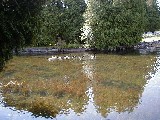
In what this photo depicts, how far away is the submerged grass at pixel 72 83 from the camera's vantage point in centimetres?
2202

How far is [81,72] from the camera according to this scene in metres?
33.4

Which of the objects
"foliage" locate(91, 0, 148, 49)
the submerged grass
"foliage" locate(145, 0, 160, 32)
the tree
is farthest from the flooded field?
"foliage" locate(145, 0, 160, 32)

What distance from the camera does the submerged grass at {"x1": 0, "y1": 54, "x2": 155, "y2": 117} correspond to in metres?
22.0

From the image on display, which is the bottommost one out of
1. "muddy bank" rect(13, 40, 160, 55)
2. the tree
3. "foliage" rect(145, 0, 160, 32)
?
"muddy bank" rect(13, 40, 160, 55)

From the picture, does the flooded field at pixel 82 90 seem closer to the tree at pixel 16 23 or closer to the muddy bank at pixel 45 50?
the tree at pixel 16 23

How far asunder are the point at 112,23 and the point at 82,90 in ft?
83.0

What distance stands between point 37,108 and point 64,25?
33686mm

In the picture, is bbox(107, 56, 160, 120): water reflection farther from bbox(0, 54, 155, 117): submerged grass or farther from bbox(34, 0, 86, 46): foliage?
bbox(34, 0, 86, 46): foliage

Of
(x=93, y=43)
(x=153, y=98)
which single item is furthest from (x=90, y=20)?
(x=153, y=98)

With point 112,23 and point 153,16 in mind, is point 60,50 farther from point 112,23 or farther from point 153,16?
point 153,16

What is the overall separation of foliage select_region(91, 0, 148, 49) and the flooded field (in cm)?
923

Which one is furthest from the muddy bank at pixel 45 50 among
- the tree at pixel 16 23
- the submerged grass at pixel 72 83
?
the tree at pixel 16 23

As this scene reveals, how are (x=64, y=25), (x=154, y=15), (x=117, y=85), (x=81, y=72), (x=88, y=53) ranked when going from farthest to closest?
(x=154, y=15) → (x=64, y=25) → (x=88, y=53) → (x=81, y=72) → (x=117, y=85)

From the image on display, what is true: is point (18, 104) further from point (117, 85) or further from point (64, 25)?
point (64, 25)
